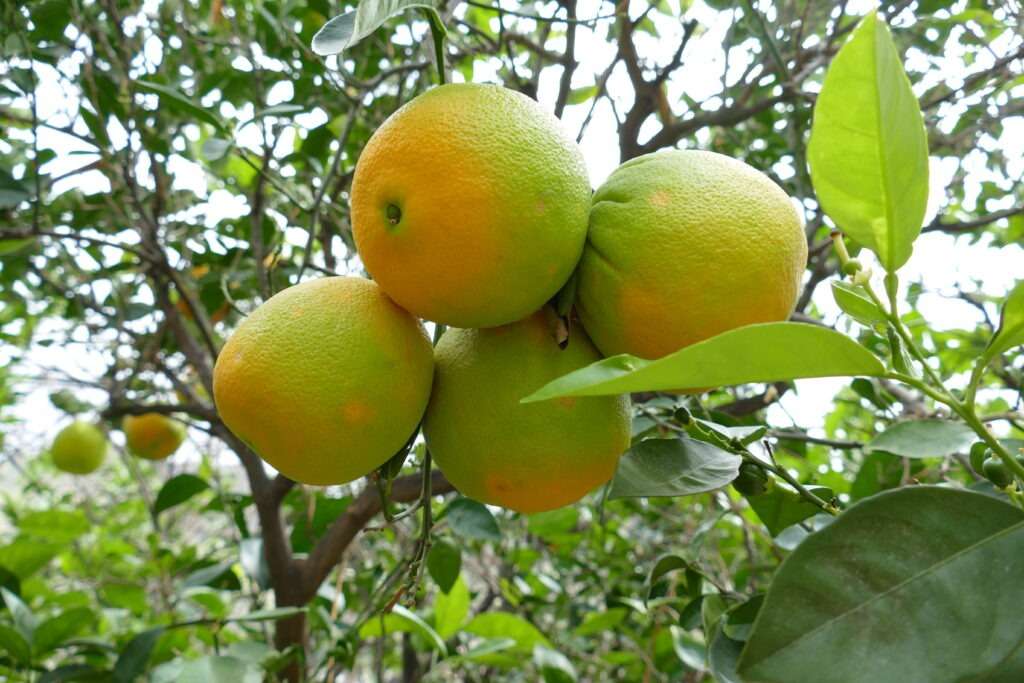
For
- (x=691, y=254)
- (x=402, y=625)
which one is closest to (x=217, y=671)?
(x=402, y=625)

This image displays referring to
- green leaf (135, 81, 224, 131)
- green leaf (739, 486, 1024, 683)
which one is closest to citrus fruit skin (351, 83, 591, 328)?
green leaf (739, 486, 1024, 683)

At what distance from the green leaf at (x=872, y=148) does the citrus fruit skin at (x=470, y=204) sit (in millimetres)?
204

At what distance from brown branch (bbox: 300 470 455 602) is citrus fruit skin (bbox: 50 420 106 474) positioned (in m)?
1.25

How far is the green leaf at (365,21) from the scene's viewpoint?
0.58 metres

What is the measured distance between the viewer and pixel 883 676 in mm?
437

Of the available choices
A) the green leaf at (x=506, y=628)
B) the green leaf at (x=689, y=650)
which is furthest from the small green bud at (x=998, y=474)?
the green leaf at (x=506, y=628)

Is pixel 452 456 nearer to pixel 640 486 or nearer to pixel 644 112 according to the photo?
pixel 640 486

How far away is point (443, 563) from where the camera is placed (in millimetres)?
1392

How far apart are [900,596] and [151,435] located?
2072 millimetres

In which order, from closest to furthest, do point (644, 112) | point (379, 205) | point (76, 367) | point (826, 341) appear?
point (826, 341) → point (379, 205) → point (644, 112) → point (76, 367)

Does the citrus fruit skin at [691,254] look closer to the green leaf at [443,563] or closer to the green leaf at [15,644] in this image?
the green leaf at [443,563]

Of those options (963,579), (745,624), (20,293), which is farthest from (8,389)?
(963,579)

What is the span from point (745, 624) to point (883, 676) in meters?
0.24

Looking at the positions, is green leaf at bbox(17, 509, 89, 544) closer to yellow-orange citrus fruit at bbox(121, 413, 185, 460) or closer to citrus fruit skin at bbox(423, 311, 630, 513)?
yellow-orange citrus fruit at bbox(121, 413, 185, 460)
